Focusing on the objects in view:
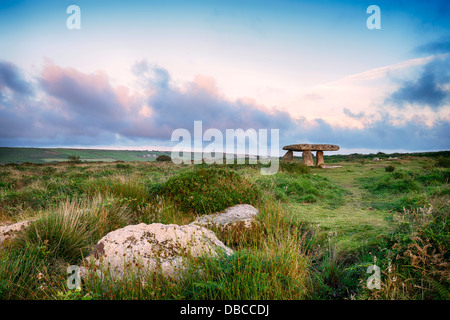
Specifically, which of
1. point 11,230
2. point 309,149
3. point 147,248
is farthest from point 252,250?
point 309,149

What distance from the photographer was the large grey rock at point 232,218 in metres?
5.53

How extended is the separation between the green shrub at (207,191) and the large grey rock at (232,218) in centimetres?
44

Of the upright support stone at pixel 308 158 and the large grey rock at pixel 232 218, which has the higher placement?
the upright support stone at pixel 308 158

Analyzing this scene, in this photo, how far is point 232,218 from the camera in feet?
19.6

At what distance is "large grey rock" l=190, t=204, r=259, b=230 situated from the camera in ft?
18.1

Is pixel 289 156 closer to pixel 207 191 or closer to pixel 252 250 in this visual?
pixel 207 191

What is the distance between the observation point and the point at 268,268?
3105mm

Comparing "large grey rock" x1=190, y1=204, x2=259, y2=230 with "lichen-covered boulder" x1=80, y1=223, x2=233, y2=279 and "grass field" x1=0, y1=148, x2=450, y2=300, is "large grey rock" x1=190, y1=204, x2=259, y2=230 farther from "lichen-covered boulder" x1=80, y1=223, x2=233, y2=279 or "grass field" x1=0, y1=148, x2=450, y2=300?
"lichen-covered boulder" x1=80, y1=223, x2=233, y2=279

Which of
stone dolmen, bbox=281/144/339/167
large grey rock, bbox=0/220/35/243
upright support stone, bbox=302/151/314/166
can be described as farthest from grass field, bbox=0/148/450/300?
stone dolmen, bbox=281/144/339/167

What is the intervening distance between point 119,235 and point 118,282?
4.07 ft

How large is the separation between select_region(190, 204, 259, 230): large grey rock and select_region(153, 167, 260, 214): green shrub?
0.44 metres

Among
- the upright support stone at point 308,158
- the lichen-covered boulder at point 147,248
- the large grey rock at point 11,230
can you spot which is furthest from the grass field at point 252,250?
the upright support stone at point 308,158

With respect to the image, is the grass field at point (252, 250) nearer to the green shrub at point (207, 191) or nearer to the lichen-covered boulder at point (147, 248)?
the green shrub at point (207, 191)
